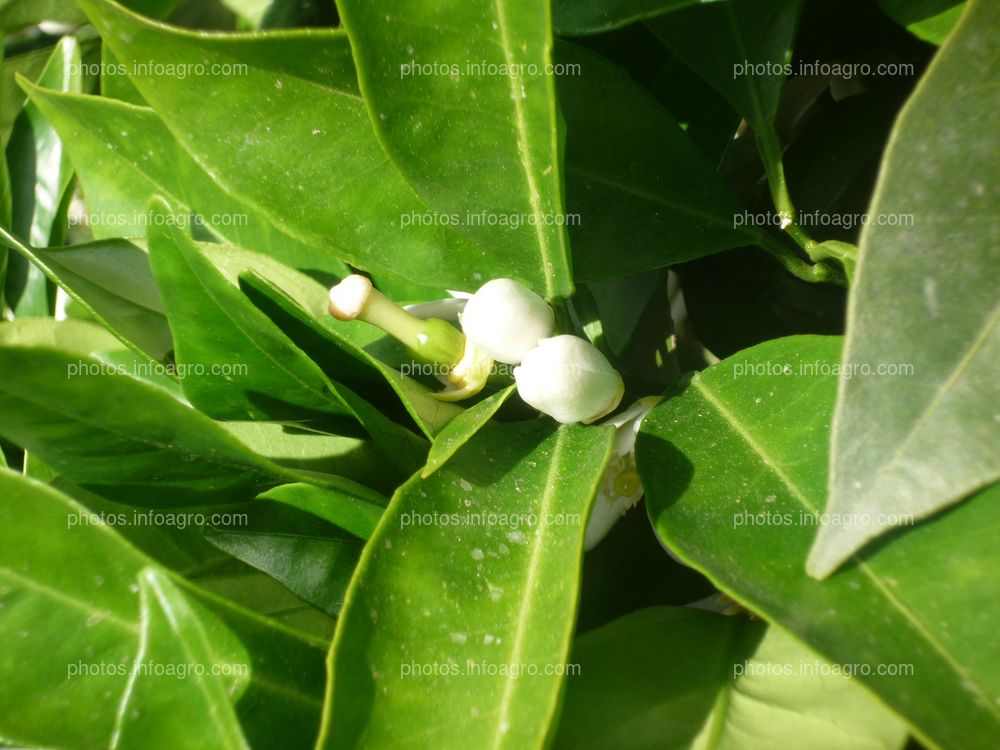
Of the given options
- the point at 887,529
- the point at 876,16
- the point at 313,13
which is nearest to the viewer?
the point at 887,529

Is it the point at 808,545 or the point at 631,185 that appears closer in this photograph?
the point at 808,545

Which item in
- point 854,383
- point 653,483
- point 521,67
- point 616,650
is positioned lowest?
point 616,650

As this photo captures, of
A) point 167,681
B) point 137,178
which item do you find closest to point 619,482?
point 167,681

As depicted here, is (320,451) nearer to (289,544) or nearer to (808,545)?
(289,544)

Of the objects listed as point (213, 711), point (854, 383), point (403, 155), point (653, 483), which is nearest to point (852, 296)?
point (854, 383)

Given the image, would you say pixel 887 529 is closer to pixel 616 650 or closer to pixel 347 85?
pixel 616 650

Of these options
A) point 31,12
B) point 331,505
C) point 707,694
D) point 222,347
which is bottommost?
point 707,694

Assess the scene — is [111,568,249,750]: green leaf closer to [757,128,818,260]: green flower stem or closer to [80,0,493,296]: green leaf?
[80,0,493,296]: green leaf

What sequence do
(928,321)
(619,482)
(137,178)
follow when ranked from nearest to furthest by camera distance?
1. (928,321)
2. (619,482)
3. (137,178)
